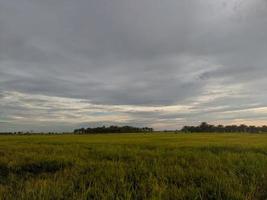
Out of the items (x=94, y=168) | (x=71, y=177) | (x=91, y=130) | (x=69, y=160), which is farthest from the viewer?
(x=91, y=130)

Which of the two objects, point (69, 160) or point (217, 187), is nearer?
point (217, 187)

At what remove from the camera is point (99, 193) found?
21.1ft

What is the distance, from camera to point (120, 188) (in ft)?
22.5

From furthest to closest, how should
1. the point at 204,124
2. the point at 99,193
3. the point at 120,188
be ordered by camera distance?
the point at 204,124
the point at 120,188
the point at 99,193

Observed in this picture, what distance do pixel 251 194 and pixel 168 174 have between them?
254 cm

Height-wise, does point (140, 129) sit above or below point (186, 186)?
above

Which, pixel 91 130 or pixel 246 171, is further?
pixel 91 130

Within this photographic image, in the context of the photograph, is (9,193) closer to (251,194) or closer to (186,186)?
(186,186)

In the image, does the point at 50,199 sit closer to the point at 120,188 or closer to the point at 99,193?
the point at 99,193

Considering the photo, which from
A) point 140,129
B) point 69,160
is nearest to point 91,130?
point 140,129

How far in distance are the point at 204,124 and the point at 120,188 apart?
148m

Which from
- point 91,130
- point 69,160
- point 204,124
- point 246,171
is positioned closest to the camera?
point 246,171

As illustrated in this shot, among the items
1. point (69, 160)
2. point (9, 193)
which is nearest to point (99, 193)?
point (9, 193)

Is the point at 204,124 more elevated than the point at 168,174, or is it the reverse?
the point at 204,124
